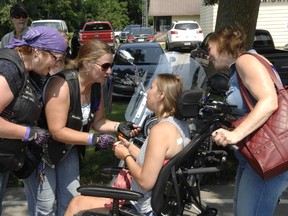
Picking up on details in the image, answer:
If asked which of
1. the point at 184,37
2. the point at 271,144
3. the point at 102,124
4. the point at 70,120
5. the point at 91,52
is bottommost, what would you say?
the point at 184,37

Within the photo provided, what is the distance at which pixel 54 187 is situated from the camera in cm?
329

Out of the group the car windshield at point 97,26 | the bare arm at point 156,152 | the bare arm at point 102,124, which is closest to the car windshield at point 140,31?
the car windshield at point 97,26

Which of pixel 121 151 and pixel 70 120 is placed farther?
pixel 70 120

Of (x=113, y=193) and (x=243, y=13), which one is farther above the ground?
(x=243, y=13)

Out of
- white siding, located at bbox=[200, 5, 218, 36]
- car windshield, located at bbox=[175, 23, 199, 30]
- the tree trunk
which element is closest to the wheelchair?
the tree trunk

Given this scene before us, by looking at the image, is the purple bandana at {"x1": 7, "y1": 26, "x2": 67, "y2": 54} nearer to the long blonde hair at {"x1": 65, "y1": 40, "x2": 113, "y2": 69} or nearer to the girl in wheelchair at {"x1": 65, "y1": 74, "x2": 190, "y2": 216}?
the long blonde hair at {"x1": 65, "y1": 40, "x2": 113, "y2": 69}

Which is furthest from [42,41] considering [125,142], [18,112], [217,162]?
[217,162]

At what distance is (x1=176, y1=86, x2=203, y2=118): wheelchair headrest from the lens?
8.60 feet

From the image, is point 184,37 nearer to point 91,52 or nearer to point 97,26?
point 97,26

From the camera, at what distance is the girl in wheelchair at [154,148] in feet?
9.04

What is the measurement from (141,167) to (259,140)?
75cm

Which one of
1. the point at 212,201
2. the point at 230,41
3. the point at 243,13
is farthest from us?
the point at 243,13

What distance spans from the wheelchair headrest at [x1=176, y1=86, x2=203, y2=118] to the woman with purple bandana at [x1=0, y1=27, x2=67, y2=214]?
862 millimetres

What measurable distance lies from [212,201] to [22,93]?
114 inches
